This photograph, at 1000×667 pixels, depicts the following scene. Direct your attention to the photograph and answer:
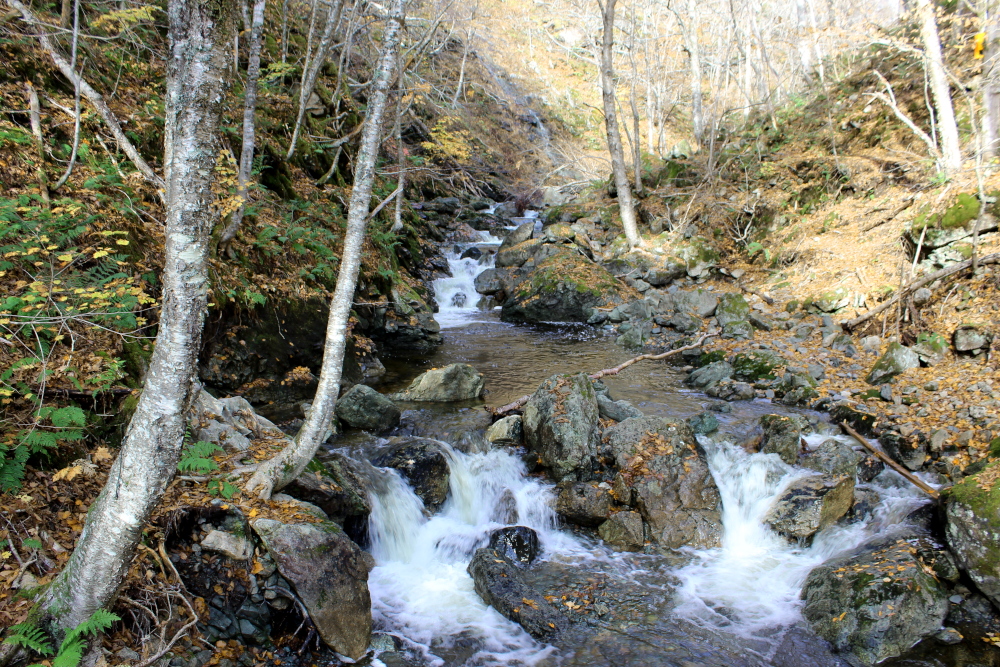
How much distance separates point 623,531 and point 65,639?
5.40m

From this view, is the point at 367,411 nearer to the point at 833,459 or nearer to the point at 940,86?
the point at 833,459

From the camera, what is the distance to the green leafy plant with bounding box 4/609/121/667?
3.01 metres

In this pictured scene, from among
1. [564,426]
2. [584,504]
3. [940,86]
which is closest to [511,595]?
[584,504]

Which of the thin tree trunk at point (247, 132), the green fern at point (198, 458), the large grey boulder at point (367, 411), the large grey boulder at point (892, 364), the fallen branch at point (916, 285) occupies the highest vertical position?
the thin tree trunk at point (247, 132)

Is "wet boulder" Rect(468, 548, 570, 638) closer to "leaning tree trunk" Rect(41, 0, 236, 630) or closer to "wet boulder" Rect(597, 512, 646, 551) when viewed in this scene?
"wet boulder" Rect(597, 512, 646, 551)

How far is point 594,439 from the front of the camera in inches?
288

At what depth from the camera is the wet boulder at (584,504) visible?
21.5 feet

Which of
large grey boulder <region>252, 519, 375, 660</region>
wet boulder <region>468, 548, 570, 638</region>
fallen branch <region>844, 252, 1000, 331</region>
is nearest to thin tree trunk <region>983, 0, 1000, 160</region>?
fallen branch <region>844, 252, 1000, 331</region>

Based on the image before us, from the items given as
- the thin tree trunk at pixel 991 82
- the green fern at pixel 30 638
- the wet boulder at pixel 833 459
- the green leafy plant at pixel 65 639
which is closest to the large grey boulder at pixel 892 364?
the wet boulder at pixel 833 459

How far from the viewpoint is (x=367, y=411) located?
8.27m

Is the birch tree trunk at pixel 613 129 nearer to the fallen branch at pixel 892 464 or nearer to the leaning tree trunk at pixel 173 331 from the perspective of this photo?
the fallen branch at pixel 892 464

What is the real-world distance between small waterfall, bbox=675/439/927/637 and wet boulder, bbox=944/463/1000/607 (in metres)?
0.78

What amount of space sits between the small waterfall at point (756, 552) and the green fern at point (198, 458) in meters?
5.04

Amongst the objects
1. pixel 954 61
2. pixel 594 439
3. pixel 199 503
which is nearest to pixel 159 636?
pixel 199 503
